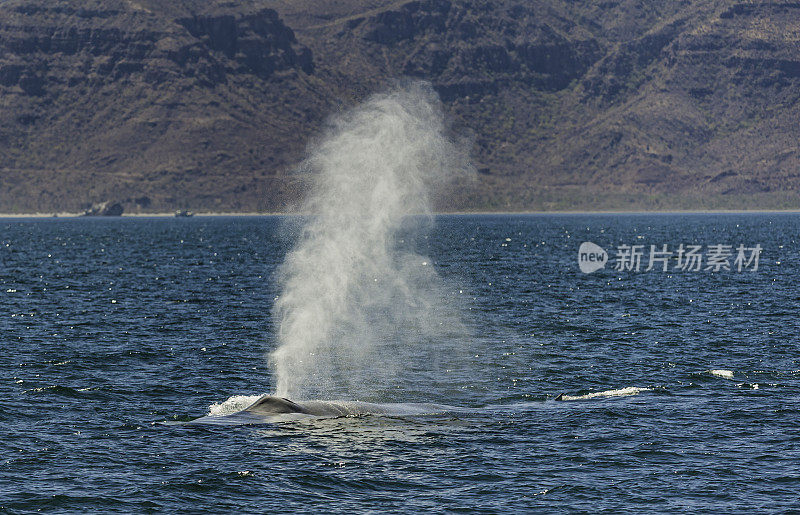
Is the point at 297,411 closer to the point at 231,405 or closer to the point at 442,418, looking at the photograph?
the point at 231,405

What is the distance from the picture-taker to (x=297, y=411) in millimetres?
35594

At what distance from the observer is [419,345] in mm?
56906

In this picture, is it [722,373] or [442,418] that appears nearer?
[442,418]

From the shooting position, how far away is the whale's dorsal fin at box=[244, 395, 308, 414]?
3553 cm

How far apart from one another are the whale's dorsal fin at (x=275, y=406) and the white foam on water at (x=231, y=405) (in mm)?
1152

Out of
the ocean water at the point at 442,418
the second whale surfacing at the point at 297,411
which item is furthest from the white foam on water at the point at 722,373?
the second whale surfacing at the point at 297,411

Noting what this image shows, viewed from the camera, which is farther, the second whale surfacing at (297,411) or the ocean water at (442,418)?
the second whale surfacing at (297,411)

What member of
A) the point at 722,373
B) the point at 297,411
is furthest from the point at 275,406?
the point at 722,373

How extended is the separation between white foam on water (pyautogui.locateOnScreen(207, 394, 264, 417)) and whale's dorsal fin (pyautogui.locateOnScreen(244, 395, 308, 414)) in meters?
1.15

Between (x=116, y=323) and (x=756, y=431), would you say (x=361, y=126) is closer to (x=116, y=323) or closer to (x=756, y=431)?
(x=116, y=323)

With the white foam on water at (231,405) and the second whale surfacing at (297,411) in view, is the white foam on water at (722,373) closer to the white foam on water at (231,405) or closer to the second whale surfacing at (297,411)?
the second whale surfacing at (297,411)

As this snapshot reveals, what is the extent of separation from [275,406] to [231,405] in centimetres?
336

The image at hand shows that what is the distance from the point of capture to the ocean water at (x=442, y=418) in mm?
27172

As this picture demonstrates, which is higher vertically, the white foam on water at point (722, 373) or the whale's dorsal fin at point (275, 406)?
the white foam on water at point (722, 373)
